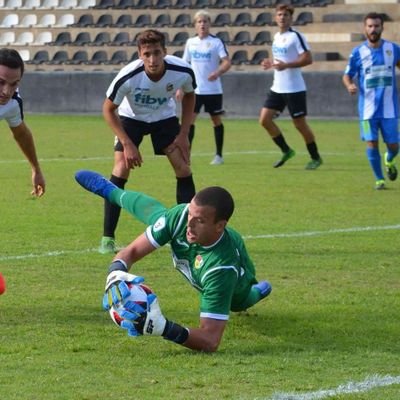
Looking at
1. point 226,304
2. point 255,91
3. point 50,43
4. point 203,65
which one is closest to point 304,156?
point 203,65

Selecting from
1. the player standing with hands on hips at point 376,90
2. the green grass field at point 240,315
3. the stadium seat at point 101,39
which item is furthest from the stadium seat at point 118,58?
the player standing with hands on hips at point 376,90

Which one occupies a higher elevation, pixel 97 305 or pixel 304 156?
pixel 97 305

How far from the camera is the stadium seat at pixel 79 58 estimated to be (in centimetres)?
3531

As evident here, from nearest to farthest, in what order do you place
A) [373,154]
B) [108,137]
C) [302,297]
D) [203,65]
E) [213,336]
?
[213,336] → [302,297] → [373,154] → [203,65] → [108,137]

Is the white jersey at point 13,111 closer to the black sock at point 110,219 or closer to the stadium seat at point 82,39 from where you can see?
the black sock at point 110,219

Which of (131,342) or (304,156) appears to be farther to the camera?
(304,156)

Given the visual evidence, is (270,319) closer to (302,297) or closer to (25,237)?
(302,297)

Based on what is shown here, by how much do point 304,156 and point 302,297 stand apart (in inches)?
486

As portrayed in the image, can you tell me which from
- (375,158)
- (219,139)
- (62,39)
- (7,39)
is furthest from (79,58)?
(375,158)

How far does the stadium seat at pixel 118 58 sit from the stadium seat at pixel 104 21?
1.59 m

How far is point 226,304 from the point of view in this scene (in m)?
6.73

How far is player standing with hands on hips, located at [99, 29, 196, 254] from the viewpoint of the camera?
10.0 meters

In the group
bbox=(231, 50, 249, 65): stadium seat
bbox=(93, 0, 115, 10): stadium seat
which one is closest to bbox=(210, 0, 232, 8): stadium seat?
bbox=(231, 50, 249, 65): stadium seat

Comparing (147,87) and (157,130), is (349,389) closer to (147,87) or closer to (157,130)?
(147,87)
